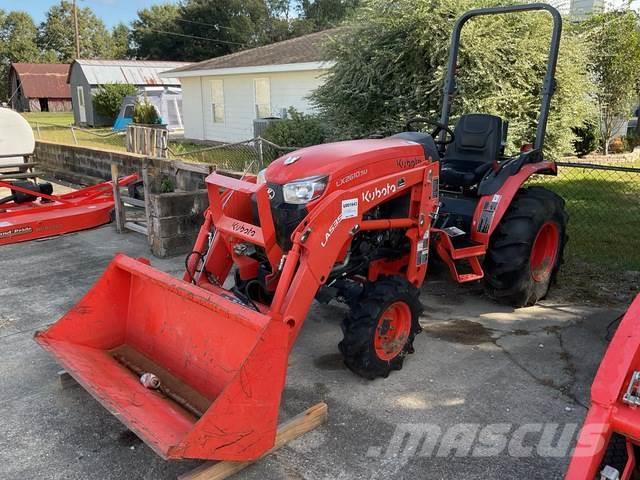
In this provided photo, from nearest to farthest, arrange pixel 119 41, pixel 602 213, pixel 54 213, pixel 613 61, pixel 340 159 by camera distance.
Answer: pixel 340 159 → pixel 54 213 → pixel 602 213 → pixel 613 61 → pixel 119 41

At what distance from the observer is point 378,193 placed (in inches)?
144

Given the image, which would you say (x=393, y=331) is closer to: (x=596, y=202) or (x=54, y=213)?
(x=54, y=213)

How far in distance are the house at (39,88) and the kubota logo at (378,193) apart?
49.8 meters

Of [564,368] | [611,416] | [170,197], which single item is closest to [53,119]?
[170,197]

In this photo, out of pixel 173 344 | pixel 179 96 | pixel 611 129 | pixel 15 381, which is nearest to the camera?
pixel 173 344

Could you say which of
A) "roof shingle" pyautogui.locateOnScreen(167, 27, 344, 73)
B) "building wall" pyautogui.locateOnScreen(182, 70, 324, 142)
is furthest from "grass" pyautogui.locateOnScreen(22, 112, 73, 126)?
"roof shingle" pyautogui.locateOnScreen(167, 27, 344, 73)

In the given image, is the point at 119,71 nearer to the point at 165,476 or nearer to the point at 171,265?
the point at 171,265

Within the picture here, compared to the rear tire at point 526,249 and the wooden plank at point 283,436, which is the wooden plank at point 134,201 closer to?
the rear tire at point 526,249

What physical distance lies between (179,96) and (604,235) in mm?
22286

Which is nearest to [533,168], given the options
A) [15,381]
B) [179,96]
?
[15,381]

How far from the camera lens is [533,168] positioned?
16.1ft

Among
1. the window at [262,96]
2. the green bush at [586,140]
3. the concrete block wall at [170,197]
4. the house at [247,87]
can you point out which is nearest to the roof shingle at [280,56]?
the house at [247,87]

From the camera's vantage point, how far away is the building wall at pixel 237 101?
16.1m
